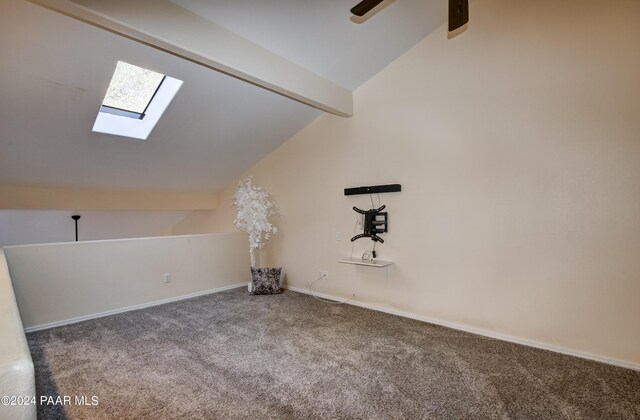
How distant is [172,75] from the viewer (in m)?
3.23

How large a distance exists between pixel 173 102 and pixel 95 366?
8.70 feet

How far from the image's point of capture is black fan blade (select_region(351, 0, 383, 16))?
2084 mm

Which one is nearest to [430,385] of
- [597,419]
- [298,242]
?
[597,419]

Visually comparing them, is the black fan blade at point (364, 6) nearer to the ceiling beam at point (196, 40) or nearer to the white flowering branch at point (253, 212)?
the ceiling beam at point (196, 40)

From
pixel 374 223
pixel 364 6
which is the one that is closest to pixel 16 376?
pixel 364 6

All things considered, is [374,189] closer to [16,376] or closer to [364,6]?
[364,6]

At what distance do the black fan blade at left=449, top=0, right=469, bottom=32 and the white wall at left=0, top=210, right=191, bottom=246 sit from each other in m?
5.71

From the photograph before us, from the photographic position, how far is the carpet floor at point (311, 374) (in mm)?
2016

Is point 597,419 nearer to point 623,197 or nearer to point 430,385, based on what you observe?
point 430,385

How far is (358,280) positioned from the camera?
416 centimetres

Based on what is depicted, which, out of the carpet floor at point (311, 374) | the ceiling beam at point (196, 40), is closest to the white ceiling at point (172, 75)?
the ceiling beam at point (196, 40)

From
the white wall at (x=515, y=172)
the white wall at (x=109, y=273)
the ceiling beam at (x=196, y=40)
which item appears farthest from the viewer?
the white wall at (x=109, y=273)

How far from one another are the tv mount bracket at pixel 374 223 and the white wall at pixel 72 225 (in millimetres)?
4335

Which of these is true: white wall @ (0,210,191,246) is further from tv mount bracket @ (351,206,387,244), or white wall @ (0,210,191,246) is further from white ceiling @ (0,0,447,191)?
tv mount bracket @ (351,206,387,244)
